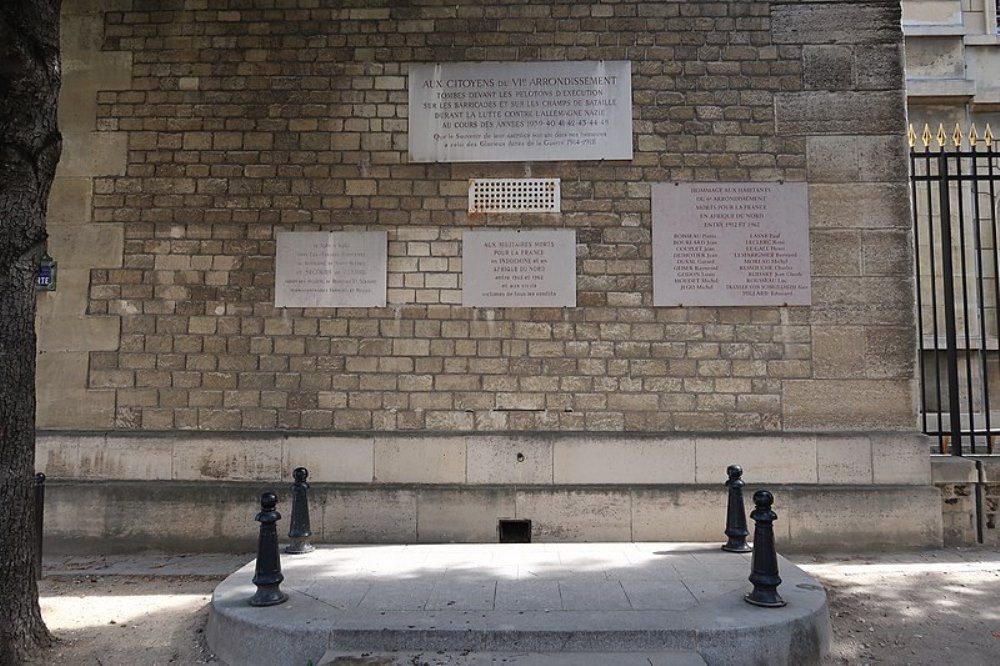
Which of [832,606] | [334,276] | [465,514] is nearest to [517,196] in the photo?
[334,276]

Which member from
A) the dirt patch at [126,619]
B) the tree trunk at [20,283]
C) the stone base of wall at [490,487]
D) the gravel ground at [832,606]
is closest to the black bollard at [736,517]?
the stone base of wall at [490,487]

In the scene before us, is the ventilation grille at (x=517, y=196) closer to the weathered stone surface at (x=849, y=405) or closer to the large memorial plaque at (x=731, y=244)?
the large memorial plaque at (x=731, y=244)

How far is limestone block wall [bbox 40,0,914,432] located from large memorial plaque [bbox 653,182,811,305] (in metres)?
0.13

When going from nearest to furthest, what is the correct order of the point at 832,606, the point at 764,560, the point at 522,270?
the point at 764,560, the point at 832,606, the point at 522,270

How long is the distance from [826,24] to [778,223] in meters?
2.14

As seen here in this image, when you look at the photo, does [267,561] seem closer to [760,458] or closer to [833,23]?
[760,458]

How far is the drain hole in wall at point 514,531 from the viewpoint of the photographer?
6395mm

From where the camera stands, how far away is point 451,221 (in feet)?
22.2

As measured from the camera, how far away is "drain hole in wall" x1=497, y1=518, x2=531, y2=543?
6.39 meters

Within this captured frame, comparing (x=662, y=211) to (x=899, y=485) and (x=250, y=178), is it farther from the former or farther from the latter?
(x=250, y=178)

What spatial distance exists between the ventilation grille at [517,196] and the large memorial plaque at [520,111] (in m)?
0.25

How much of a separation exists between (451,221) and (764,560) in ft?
13.9

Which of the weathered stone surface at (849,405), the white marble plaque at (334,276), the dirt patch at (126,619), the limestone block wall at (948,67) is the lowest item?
the dirt patch at (126,619)

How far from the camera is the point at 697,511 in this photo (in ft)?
20.8
